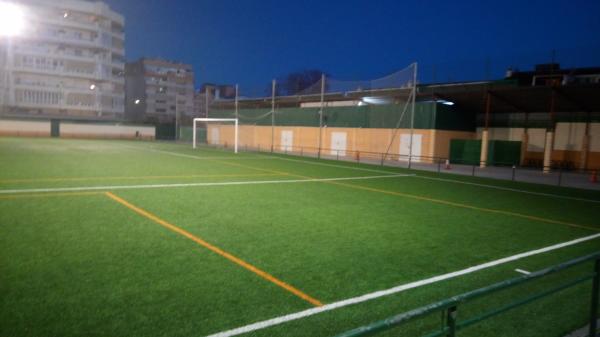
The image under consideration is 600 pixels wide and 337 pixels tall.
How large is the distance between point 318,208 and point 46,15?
7284cm

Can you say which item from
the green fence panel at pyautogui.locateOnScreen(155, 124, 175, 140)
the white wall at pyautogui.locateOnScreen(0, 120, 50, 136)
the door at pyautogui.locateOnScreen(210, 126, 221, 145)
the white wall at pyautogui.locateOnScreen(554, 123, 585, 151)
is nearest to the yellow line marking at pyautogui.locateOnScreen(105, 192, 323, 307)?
the white wall at pyautogui.locateOnScreen(554, 123, 585, 151)

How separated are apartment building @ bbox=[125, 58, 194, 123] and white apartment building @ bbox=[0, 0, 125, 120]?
1136 centimetres

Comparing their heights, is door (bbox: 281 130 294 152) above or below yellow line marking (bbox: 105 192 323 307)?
above

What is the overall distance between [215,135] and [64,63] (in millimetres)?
30775

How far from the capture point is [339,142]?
142 ft

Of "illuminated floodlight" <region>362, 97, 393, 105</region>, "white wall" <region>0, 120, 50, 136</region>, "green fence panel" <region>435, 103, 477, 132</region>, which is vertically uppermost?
"illuminated floodlight" <region>362, 97, 393, 105</region>

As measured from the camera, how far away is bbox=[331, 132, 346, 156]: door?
42709mm

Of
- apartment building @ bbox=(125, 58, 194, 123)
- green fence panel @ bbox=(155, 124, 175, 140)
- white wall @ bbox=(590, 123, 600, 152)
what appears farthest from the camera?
apartment building @ bbox=(125, 58, 194, 123)

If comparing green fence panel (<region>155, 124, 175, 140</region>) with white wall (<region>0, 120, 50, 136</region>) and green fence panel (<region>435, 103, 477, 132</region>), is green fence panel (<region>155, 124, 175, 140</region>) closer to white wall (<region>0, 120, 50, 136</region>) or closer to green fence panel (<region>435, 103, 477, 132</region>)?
white wall (<region>0, 120, 50, 136</region>)

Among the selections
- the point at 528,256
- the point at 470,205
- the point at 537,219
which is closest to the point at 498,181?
the point at 470,205

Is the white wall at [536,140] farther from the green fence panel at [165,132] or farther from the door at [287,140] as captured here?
the green fence panel at [165,132]

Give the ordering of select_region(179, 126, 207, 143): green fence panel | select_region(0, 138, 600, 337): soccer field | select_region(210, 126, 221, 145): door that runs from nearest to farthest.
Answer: select_region(0, 138, 600, 337): soccer field < select_region(210, 126, 221, 145): door < select_region(179, 126, 207, 143): green fence panel

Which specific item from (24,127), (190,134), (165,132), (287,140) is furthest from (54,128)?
(287,140)

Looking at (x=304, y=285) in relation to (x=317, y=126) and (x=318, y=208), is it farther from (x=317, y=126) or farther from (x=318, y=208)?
(x=317, y=126)
